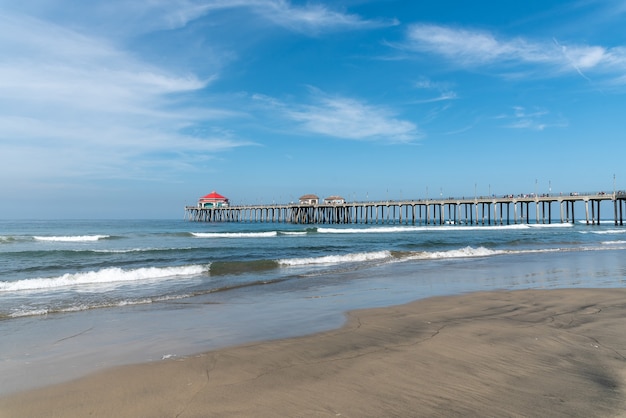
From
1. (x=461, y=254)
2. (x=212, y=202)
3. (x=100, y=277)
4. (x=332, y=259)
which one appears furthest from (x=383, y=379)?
(x=212, y=202)

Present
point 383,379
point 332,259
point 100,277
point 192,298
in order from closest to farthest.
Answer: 1. point 383,379
2. point 192,298
3. point 100,277
4. point 332,259

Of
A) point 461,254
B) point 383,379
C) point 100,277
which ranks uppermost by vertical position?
point 383,379

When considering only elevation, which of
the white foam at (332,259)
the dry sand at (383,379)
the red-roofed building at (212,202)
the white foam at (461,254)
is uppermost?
the red-roofed building at (212,202)

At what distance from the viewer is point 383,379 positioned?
3875 millimetres

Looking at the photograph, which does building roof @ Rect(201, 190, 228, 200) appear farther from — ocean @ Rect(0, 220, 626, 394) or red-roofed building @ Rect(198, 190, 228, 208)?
ocean @ Rect(0, 220, 626, 394)

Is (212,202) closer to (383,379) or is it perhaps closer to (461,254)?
(461,254)

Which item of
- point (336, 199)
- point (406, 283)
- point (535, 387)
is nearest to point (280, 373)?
point (535, 387)

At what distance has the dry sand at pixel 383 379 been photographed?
3.28 meters

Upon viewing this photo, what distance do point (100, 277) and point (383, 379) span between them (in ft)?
37.2

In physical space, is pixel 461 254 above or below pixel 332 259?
below

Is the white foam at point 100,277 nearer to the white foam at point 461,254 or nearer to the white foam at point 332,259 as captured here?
the white foam at point 332,259

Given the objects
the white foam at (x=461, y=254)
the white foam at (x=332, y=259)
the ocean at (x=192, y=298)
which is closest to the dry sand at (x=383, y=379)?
the ocean at (x=192, y=298)

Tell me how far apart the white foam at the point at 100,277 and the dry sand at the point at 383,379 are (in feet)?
28.9

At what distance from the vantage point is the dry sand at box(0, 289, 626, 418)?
3275 millimetres
